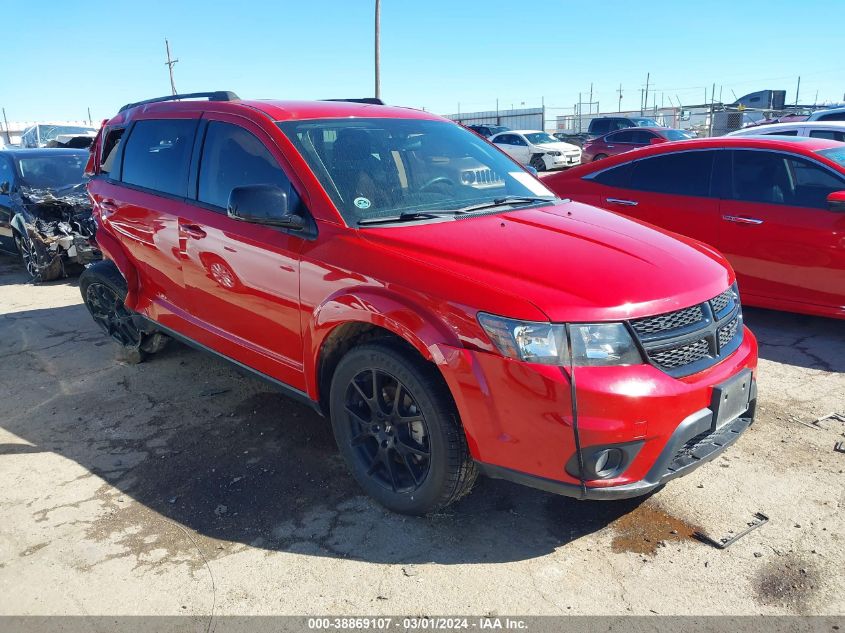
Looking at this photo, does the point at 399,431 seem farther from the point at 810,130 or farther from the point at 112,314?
the point at 810,130

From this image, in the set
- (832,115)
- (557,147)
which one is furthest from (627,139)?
(832,115)

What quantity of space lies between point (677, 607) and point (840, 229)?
12.2 ft

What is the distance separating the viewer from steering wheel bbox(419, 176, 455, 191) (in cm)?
353

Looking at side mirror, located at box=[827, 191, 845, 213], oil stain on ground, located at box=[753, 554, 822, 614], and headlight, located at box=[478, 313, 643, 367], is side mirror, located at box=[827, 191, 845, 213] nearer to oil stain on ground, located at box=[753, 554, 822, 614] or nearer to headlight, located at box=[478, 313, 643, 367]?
oil stain on ground, located at box=[753, 554, 822, 614]

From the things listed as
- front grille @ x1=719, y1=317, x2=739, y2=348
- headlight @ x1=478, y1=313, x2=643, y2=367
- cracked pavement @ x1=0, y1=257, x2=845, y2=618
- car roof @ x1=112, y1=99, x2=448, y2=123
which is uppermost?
car roof @ x1=112, y1=99, x2=448, y2=123

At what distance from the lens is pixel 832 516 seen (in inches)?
118

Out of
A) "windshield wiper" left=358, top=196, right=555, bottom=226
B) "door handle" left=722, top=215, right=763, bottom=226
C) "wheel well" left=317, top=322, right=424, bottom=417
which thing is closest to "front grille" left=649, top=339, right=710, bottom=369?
"wheel well" left=317, top=322, right=424, bottom=417

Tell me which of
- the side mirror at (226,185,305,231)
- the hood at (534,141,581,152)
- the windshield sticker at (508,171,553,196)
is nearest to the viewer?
the side mirror at (226,185,305,231)

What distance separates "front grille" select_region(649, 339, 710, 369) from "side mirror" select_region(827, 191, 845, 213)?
3.02 meters

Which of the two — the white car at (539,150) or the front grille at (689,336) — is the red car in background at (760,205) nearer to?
the front grille at (689,336)

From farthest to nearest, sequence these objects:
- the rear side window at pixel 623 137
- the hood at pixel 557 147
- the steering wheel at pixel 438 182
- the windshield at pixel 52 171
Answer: the hood at pixel 557 147 < the rear side window at pixel 623 137 < the windshield at pixel 52 171 < the steering wheel at pixel 438 182

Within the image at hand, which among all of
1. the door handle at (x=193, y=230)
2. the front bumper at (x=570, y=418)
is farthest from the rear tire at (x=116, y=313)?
the front bumper at (x=570, y=418)

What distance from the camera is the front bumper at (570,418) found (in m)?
2.43

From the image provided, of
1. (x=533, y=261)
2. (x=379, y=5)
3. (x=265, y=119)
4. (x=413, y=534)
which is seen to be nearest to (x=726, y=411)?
(x=533, y=261)
